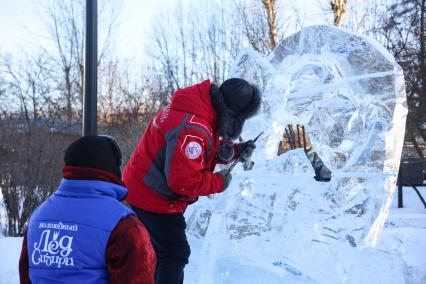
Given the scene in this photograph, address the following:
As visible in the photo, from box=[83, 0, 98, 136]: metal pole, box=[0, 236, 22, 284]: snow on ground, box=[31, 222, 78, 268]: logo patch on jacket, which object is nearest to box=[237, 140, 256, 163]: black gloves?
box=[83, 0, 98, 136]: metal pole

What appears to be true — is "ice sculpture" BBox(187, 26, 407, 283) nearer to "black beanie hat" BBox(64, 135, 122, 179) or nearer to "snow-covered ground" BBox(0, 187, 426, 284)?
"snow-covered ground" BBox(0, 187, 426, 284)

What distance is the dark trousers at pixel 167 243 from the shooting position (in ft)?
8.54

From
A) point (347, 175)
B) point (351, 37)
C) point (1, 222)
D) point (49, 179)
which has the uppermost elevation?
point (351, 37)

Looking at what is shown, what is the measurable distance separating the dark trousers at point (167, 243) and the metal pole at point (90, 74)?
3.79 feet

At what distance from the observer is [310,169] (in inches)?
153

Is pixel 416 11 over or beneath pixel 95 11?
over

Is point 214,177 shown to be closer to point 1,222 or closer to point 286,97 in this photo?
point 286,97

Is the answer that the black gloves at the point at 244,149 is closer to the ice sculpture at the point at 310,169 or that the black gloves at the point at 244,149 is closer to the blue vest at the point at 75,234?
the ice sculpture at the point at 310,169

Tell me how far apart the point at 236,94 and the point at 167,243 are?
2.74ft

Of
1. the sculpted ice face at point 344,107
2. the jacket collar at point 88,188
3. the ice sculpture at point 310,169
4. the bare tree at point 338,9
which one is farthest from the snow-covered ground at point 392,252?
the bare tree at point 338,9

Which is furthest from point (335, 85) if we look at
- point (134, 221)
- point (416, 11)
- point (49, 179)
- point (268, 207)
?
point (416, 11)

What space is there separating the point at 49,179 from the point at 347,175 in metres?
4.16

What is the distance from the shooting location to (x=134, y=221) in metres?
1.68

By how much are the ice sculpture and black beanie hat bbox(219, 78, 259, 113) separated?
50.4 inches
